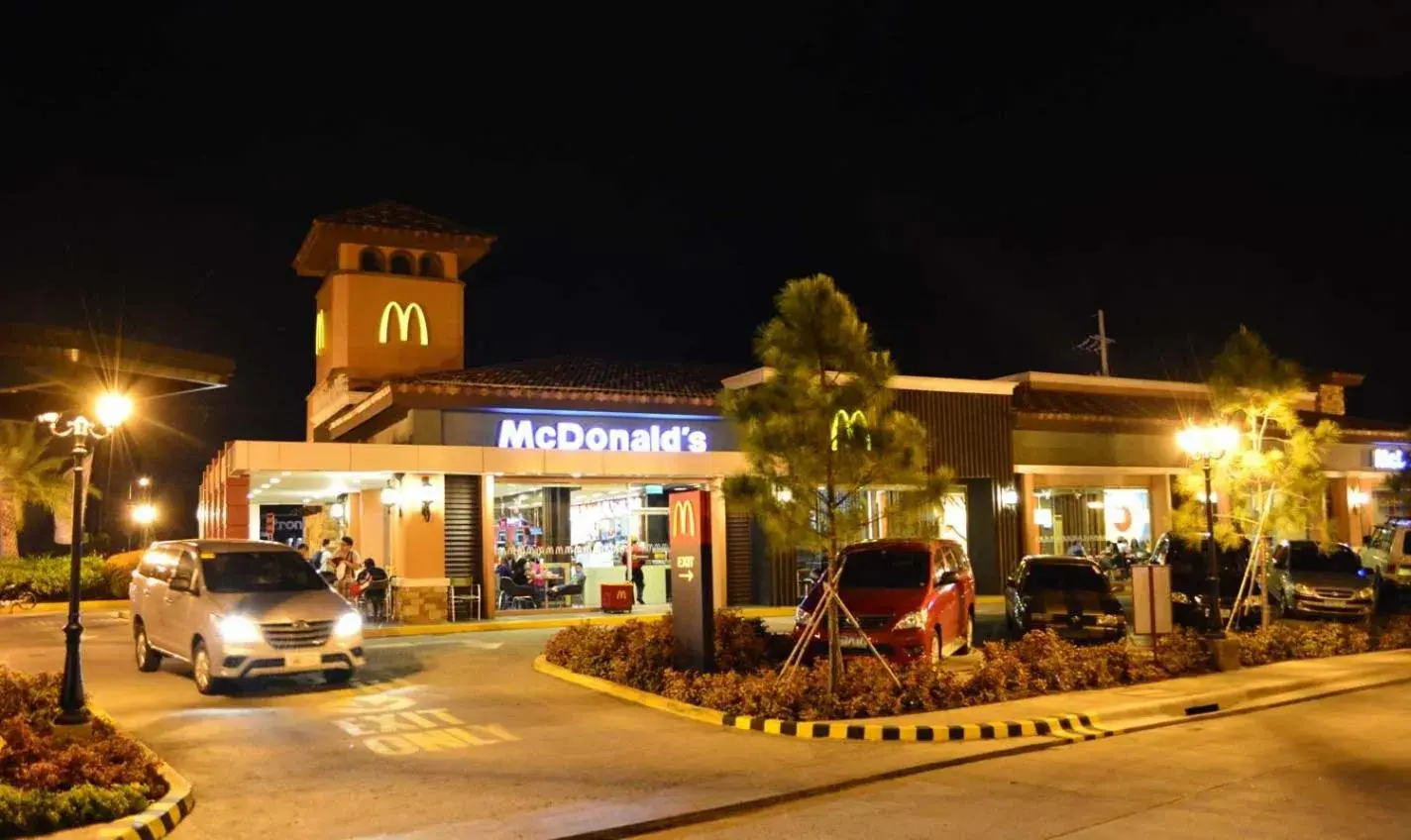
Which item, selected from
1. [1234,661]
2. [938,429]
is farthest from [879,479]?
[938,429]

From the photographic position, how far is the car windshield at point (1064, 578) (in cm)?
1838

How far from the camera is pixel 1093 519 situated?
3447 cm

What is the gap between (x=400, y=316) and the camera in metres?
36.2

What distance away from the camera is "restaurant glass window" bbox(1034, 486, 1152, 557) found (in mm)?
33656

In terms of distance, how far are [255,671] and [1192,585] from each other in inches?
629

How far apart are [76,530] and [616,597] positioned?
52.0ft

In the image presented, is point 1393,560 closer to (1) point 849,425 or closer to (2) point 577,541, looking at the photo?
(1) point 849,425

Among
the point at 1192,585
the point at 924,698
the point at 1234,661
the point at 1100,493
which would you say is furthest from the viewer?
the point at 1100,493

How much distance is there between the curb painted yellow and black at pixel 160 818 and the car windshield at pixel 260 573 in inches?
244

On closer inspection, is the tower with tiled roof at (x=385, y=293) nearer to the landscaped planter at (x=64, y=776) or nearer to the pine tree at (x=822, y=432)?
the pine tree at (x=822, y=432)

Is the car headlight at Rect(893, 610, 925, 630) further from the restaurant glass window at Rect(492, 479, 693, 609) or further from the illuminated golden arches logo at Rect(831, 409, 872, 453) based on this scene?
the restaurant glass window at Rect(492, 479, 693, 609)

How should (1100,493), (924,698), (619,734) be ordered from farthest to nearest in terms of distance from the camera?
(1100,493), (924,698), (619,734)

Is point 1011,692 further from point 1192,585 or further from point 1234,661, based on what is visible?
point 1192,585

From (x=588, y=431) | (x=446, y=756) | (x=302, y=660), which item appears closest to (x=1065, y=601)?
(x=446, y=756)
